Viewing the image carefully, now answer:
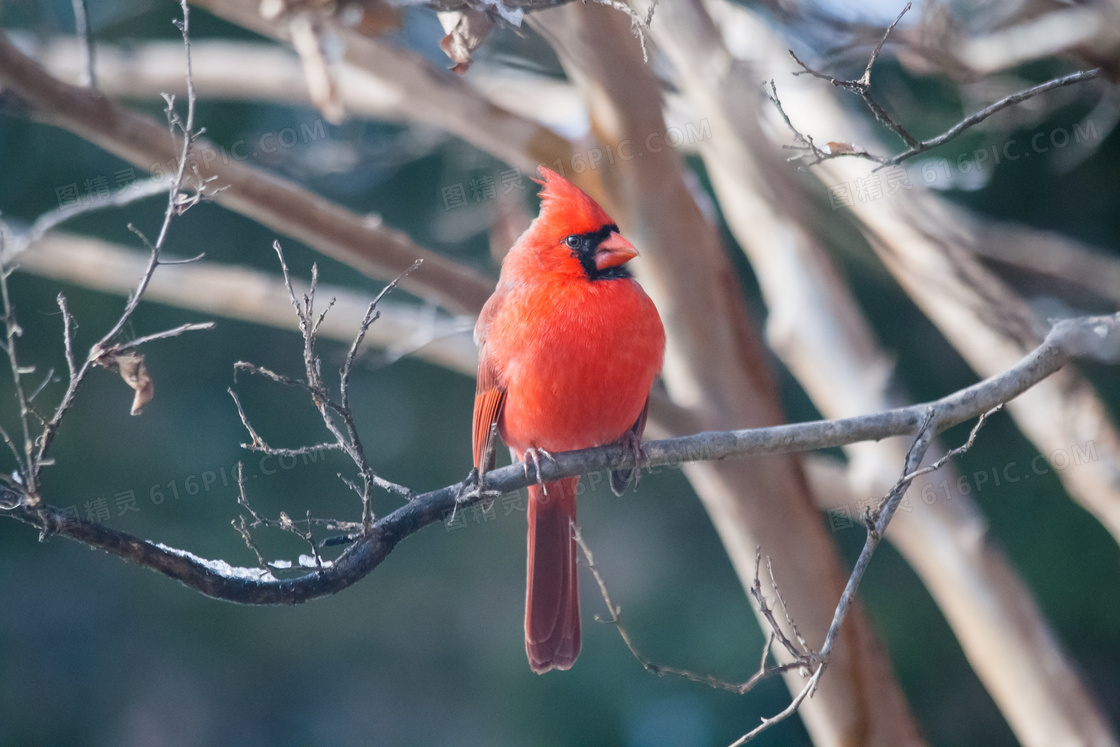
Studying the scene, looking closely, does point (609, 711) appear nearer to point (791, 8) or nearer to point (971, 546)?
point (971, 546)

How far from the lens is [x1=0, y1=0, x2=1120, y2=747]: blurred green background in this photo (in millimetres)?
4512

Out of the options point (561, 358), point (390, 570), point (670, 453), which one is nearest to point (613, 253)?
point (561, 358)

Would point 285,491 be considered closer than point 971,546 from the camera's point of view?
No

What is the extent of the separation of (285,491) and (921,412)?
11.9 feet

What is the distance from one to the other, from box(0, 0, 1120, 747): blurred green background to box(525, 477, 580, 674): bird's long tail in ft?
6.22

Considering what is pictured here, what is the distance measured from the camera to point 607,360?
222cm

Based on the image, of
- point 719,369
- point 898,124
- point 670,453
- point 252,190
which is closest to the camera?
point 898,124

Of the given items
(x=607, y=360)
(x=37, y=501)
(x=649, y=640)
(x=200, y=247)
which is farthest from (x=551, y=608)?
(x=200, y=247)

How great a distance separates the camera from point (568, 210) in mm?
2430

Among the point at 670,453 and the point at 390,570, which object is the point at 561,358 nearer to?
the point at 670,453

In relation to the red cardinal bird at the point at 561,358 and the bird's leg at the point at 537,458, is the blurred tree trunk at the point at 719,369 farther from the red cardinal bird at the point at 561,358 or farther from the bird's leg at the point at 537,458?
the bird's leg at the point at 537,458

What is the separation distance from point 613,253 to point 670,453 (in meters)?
0.62

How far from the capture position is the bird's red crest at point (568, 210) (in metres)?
2.43

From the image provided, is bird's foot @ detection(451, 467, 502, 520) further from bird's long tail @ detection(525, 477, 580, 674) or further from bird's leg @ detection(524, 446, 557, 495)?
bird's long tail @ detection(525, 477, 580, 674)
